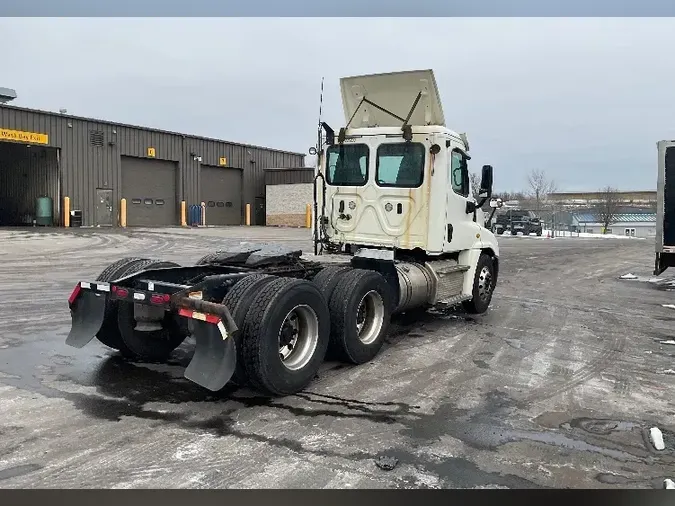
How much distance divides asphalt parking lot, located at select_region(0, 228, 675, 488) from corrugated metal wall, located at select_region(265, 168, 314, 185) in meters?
30.8

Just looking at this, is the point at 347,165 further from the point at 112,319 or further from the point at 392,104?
the point at 112,319

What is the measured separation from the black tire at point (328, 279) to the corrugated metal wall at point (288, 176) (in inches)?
1251

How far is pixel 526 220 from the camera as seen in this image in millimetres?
44000

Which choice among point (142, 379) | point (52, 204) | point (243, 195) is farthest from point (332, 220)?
point (243, 195)

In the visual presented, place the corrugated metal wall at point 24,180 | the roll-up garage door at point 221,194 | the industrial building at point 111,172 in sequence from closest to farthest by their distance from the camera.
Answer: the industrial building at point 111,172
the corrugated metal wall at point 24,180
the roll-up garage door at point 221,194

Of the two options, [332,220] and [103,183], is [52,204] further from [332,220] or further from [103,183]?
[332,220]

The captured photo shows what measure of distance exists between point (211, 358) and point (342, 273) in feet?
6.76

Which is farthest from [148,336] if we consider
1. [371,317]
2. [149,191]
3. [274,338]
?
[149,191]

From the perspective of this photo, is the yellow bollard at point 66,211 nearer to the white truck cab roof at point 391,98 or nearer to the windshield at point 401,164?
the white truck cab roof at point 391,98

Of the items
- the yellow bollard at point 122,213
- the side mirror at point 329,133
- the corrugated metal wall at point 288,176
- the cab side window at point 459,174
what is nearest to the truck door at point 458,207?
the cab side window at point 459,174

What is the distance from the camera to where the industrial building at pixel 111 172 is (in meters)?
29.2

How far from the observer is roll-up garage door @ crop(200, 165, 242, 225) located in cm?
3794

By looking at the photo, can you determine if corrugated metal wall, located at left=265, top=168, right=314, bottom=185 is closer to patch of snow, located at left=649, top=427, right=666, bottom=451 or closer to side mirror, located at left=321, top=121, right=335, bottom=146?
side mirror, located at left=321, top=121, right=335, bottom=146

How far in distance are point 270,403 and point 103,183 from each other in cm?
2949
